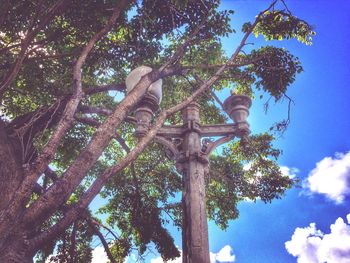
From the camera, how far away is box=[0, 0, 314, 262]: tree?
9.98 ft

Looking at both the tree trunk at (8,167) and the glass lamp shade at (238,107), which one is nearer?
the tree trunk at (8,167)

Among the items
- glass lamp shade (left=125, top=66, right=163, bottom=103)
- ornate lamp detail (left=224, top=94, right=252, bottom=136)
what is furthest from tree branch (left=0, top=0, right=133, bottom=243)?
ornate lamp detail (left=224, top=94, right=252, bottom=136)

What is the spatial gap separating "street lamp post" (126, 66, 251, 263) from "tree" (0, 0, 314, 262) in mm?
268

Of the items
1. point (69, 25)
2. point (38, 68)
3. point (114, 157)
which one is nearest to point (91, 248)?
point (114, 157)

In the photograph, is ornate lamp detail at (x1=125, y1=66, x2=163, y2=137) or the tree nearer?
the tree

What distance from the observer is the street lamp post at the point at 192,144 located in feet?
11.3

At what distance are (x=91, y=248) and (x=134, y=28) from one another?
619 cm

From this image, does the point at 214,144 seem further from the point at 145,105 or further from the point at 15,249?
the point at 15,249

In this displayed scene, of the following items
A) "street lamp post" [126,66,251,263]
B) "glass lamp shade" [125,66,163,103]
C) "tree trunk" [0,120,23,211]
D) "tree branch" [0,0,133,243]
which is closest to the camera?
"tree branch" [0,0,133,243]

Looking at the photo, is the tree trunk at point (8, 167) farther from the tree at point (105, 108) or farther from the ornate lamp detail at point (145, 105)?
the ornate lamp detail at point (145, 105)

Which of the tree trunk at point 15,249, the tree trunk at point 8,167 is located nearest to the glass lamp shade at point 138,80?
the tree trunk at point 8,167

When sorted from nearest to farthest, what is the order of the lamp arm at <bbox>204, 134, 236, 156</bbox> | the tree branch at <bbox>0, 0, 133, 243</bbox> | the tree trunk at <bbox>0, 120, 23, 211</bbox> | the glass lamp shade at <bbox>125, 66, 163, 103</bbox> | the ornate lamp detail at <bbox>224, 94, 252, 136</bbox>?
the tree branch at <bbox>0, 0, 133, 243</bbox> → the tree trunk at <bbox>0, 120, 23, 211</bbox> → the lamp arm at <bbox>204, 134, 236, 156</bbox> → the ornate lamp detail at <bbox>224, 94, 252, 136</bbox> → the glass lamp shade at <bbox>125, 66, 163, 103</bbox>

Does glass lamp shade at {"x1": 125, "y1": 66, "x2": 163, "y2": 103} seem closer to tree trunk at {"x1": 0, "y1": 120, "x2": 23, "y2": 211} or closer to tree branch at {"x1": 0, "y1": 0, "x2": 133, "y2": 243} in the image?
tree branch at {"x1": 0, "y1": 0, "x2": 133, "y2": 243}

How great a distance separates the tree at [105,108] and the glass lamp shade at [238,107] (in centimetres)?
41
